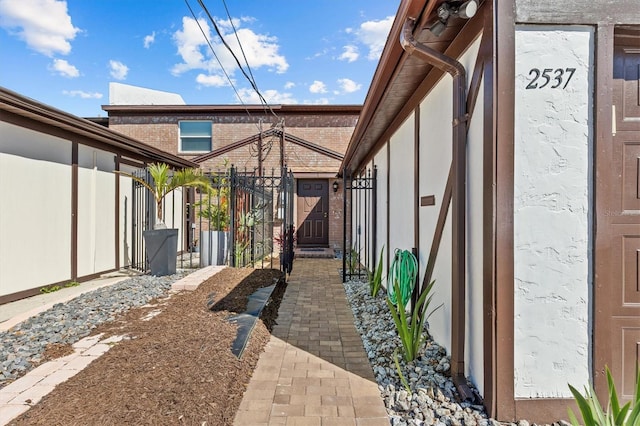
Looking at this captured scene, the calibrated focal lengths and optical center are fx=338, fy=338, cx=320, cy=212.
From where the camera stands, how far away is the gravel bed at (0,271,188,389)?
2672 mm

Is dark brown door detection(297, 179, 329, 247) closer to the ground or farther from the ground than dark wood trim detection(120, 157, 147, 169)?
closer to the ground

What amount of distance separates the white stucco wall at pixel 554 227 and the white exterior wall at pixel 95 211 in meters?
6.60

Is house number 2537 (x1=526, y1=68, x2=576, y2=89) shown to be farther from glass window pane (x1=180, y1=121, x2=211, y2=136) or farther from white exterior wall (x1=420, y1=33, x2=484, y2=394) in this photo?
glass window pane (x1=180, y1=121, x2=211, y2=136)

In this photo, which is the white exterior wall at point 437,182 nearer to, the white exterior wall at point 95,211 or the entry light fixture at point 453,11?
the entry light fixture at point 453,11

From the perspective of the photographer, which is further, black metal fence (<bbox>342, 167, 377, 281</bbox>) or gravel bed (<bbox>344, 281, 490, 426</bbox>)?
black metal fence (<bbox>342, 167, 377, 281</bbox>)

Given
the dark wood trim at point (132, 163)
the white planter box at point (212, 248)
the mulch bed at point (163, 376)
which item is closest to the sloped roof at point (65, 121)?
the dark wood trim at point (132, 163)

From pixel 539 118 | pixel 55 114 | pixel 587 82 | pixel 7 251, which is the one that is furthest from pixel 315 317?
pixel 55 114

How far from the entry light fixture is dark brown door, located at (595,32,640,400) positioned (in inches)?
35.5

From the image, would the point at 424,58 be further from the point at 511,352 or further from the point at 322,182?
the point at 322,182

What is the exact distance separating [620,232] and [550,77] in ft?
3.36

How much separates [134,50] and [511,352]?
29.3ft

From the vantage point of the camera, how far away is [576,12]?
203 centimetres

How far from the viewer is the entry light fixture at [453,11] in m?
2.11

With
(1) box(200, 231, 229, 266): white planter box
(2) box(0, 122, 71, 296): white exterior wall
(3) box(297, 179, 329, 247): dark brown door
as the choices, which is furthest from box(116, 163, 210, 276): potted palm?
(3) box(297, 179, 329, 247): dark brown door
